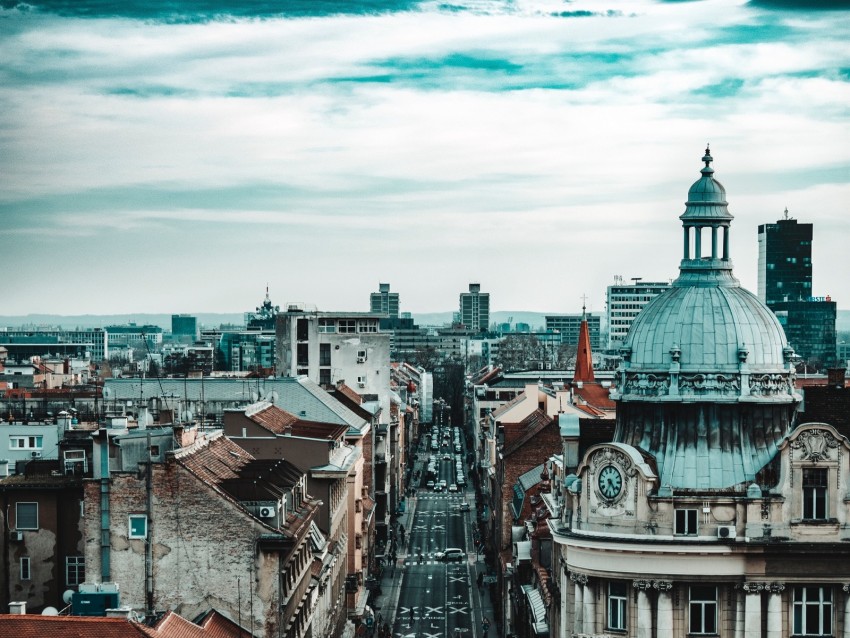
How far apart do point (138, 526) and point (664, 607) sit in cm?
2285

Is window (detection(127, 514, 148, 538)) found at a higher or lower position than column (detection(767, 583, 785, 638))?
higher

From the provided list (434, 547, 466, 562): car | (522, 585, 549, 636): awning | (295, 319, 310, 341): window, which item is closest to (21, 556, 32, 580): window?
(522, 585, 549, 636): awning

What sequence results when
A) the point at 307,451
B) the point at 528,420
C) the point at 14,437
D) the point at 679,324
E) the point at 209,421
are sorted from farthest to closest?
the point at 528,420 → the point at 209,421 → the point at 14,437 → the point at 307,451 → the point at 679,324

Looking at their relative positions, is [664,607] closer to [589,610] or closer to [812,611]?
[589,610]

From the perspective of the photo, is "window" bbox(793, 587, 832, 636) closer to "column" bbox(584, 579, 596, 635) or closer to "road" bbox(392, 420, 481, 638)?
"column" bbox(584, 579, 596, 635)

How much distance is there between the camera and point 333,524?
337ft

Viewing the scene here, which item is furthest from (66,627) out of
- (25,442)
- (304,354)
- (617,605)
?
(304,354)

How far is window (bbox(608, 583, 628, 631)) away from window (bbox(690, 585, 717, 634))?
2642 mm

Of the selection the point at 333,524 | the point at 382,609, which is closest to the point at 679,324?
the point at 333,524

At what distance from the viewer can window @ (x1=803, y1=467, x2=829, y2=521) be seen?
215ft

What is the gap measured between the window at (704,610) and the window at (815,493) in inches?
187

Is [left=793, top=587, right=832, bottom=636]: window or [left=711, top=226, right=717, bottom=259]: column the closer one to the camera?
[left=793, top=587, right=832, bottom=636]: window

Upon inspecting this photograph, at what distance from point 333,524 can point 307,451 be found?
476 cm

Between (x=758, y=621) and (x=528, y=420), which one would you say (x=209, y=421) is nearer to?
(x=528, y=420)
